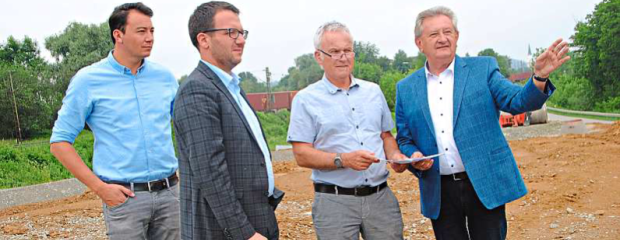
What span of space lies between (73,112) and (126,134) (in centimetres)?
29

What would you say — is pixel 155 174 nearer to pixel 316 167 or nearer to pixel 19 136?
pixel 316 167

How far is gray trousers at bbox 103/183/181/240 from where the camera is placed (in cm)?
295

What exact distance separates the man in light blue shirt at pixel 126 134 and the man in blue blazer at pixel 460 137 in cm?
138

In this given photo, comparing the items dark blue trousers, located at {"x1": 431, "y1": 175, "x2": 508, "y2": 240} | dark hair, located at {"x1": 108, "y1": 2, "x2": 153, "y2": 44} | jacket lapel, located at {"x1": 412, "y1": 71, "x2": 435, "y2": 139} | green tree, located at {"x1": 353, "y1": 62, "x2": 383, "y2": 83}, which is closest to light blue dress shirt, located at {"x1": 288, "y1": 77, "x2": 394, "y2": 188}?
jacket lapel, located at {"x1": 412, "y1": 71, "x2": 435, "y2": 139}

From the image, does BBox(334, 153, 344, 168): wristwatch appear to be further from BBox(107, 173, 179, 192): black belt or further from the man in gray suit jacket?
BBox(107, 173, 179, 192): black belt

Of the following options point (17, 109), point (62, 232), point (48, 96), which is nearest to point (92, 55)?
point (48, 96)

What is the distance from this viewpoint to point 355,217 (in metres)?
3.00

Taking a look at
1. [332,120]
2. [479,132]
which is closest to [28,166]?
[332,120]

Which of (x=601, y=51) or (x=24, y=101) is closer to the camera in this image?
(x=24, y=101)

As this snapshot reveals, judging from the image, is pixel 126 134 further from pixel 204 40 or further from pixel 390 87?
pixel 390 87

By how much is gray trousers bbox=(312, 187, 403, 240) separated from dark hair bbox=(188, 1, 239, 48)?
112 centimetres

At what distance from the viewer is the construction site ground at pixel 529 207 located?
644 cm

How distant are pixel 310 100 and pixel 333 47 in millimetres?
318

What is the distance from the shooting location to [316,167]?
3000 millimetres
